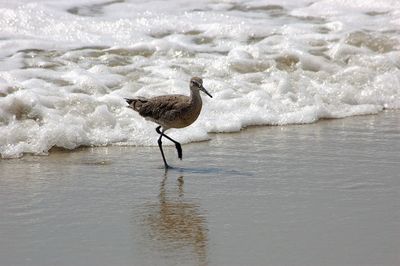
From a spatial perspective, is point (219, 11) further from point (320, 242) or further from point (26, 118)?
point (320, 242)

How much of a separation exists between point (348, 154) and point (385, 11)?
7.00m

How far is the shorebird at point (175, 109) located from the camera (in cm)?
823

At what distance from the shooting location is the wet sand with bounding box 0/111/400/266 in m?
5.30

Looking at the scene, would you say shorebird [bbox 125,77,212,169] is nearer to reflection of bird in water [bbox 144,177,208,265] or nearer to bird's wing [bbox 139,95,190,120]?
bird's wing [bbox 139,95,190,120]

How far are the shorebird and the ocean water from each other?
50 centimetres

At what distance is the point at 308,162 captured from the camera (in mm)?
7785

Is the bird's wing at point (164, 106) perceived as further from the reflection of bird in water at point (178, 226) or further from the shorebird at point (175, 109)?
the reflection of bird in water at point (178, 226)

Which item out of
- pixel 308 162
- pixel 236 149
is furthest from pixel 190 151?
pixel 308 162

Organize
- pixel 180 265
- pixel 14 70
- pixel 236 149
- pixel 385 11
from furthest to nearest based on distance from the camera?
pixel 385 11
pixel 14 70
pixel 236 149
pixel 180 265

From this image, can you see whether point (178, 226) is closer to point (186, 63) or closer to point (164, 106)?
point (164, 106)

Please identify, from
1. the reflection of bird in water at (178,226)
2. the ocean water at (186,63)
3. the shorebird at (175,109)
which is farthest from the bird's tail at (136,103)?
the reflection of bird in water at (178,226)

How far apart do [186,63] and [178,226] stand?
19.2 ft

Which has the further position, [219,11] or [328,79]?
[219,11]

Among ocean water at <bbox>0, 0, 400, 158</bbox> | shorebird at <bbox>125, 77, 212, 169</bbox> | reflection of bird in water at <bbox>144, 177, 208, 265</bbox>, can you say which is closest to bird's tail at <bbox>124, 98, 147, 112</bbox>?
shorebird at <bbox>125, 77, 212, 169</bbox>
